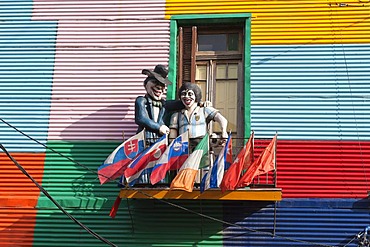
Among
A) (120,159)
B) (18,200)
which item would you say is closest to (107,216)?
(120,159)

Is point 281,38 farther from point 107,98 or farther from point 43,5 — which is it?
point 43,5

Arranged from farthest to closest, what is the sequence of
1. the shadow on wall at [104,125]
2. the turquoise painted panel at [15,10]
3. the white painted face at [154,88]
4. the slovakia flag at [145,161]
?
1. the turquoise painted panel at [15,10]
2. the shadow on wall at [104,125]
3. the white painted face at [154,88]
4. the slovakia flag at [145,161]

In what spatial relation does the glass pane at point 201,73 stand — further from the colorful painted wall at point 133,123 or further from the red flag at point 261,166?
the red flag at point 261,166

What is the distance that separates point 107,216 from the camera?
11344 mm

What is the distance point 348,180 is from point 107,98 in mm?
4987

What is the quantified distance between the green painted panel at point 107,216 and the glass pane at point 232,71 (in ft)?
9.04

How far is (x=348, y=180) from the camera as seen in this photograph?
11.2m

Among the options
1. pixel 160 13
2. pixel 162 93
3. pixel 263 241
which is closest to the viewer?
pixel 263 241

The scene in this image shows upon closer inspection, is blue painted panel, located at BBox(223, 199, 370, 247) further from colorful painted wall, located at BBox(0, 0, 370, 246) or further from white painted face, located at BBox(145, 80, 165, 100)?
white painted face, located at BBox(145, 80, 165, 100)

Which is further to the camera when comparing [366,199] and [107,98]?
[107,98]

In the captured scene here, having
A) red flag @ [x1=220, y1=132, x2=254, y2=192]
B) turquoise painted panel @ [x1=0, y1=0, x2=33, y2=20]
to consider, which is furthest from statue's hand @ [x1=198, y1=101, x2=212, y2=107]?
turquoise painted panel @ [x1=0, y1=0, x2=33, y2=20]

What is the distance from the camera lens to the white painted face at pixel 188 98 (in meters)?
11.1

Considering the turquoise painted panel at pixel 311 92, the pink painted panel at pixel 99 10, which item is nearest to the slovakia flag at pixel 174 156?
the turquoise painted panel at pixel 311 92

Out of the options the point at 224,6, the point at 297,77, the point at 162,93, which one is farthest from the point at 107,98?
the point at 297,77
